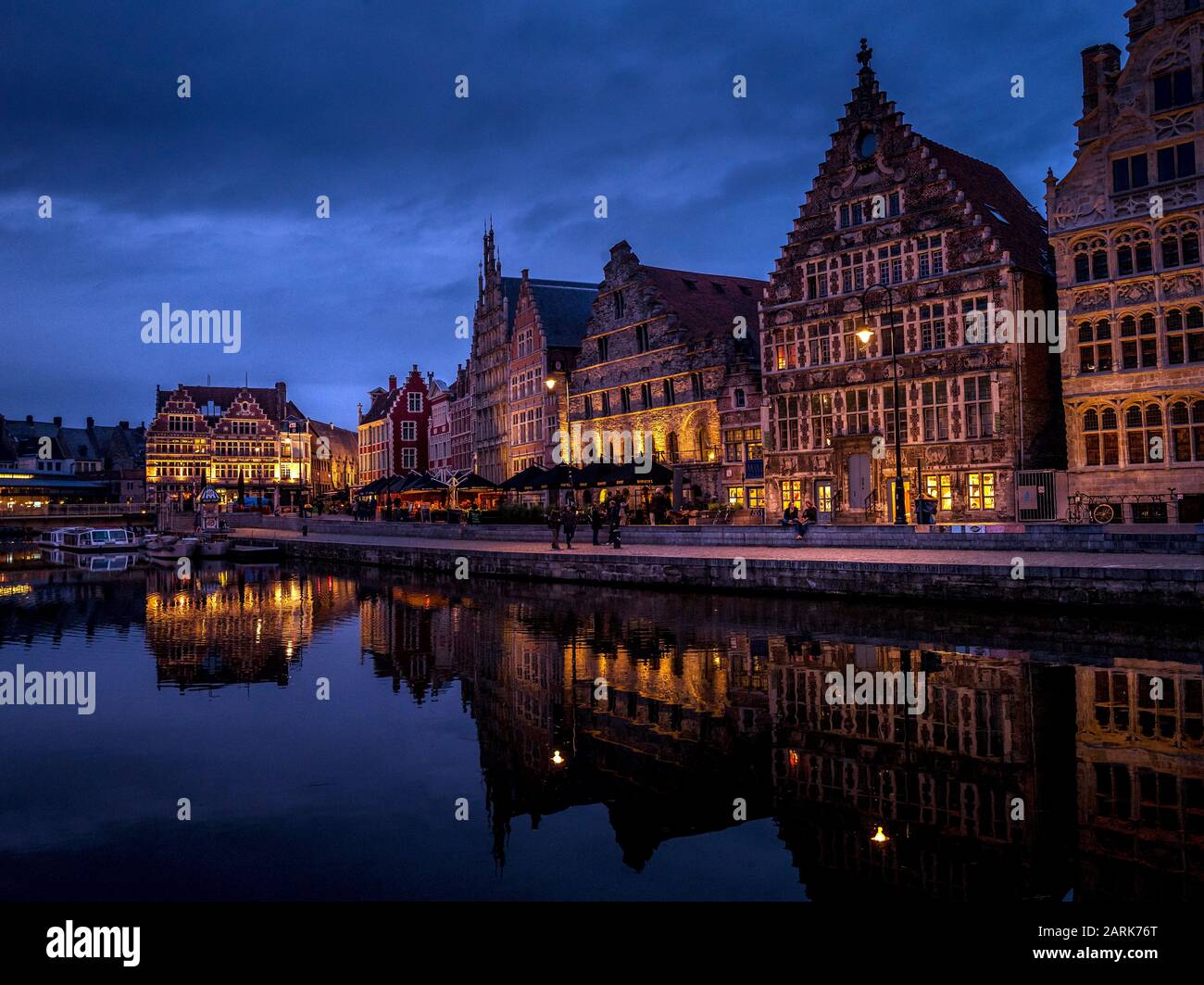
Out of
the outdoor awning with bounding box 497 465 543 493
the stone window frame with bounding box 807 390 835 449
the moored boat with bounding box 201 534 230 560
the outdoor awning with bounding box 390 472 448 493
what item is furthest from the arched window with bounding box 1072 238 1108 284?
the moored boat with bounding box 201 534 230 560

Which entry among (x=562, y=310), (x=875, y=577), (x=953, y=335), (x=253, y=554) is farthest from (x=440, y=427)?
(x=875, y=577)

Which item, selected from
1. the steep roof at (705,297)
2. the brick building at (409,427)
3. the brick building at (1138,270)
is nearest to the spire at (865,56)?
the brick building at (1138,270)

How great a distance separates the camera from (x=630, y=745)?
1070 cm

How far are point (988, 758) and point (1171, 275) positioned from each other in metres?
26.8

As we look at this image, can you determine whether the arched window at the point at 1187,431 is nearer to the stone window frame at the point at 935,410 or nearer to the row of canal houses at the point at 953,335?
the row of canal houses at the point at 953,335

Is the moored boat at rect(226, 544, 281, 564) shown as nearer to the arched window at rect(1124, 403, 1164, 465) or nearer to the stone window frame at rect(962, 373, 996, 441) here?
the stone window frame at rect(962, 373, 996, 441)

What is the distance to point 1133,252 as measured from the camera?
31.1 metres

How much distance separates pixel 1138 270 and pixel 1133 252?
673mm

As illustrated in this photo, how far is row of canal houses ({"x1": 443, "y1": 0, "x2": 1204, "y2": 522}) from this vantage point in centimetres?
3034

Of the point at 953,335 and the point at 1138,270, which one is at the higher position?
the point at 1138,270

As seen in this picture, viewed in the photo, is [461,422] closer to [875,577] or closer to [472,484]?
[472,484]

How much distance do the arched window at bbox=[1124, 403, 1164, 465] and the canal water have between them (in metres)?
14.6

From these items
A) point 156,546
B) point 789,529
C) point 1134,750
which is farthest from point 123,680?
point 156,546
